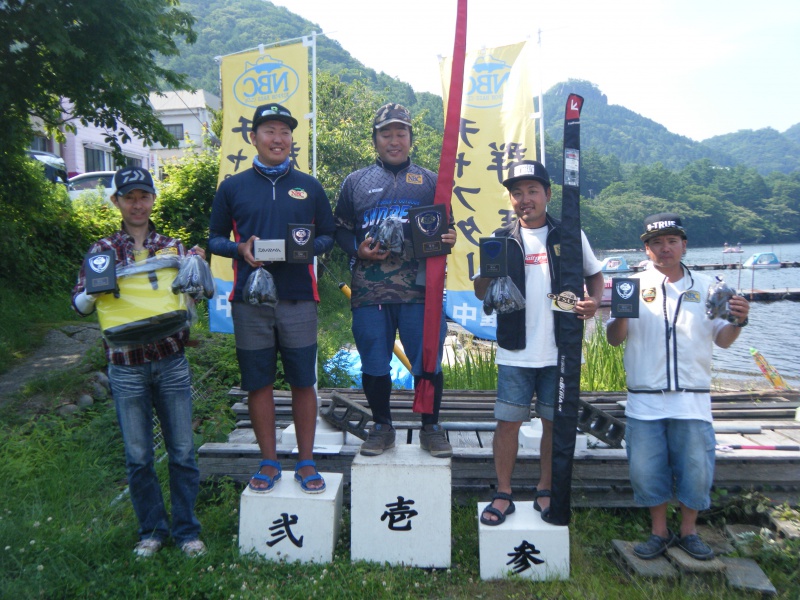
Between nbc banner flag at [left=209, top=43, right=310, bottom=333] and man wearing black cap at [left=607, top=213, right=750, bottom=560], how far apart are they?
10.9ft

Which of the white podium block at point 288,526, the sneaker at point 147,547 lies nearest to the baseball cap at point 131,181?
the white podium block at point 288,526

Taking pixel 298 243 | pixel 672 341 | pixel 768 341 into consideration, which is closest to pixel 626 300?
pixel 672 341

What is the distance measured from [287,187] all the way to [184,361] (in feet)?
3.55

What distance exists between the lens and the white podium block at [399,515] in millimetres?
3250

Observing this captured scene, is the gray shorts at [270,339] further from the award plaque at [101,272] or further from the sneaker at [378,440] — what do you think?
the award plaque at [101,272]

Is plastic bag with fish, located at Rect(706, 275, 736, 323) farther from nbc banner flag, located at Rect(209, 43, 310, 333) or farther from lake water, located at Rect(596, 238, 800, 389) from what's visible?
nbc banner flag, located at Rect(209, 43, 310, 333)

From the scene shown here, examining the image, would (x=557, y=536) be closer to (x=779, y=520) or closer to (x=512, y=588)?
(x=512, y=588)

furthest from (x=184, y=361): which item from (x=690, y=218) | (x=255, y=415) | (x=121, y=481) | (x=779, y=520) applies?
(x=690, y=218)

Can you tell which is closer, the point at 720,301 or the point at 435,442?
the point at 720,301

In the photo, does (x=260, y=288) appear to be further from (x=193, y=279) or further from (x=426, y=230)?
(x=426, y=230)

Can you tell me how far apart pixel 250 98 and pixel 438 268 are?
10.7 ft

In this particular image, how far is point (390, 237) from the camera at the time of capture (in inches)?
131

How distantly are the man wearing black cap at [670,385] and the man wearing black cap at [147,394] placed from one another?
90.3 inches

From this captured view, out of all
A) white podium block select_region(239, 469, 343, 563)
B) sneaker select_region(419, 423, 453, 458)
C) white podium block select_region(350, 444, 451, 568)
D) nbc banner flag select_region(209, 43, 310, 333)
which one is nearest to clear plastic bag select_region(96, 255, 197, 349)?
white podium block select_region(239, 469, 343, 563)
